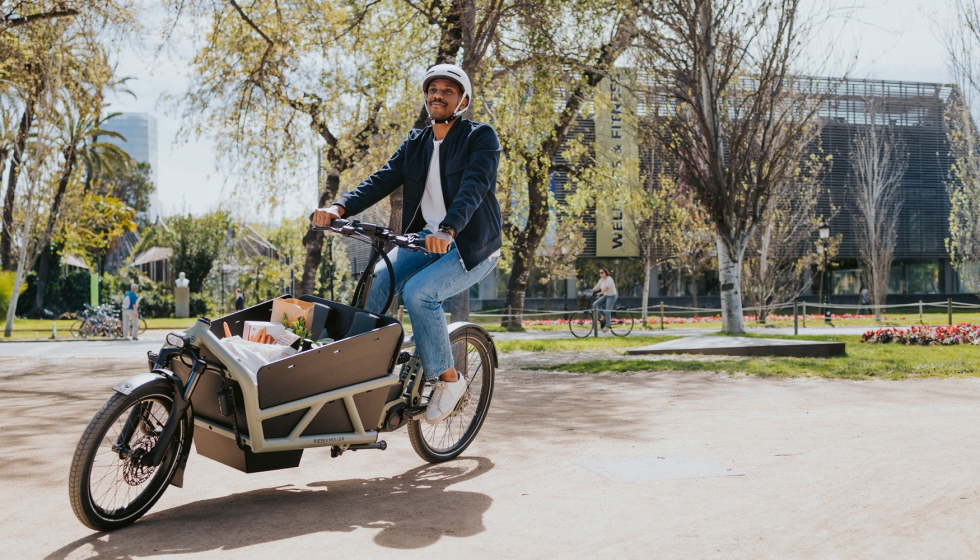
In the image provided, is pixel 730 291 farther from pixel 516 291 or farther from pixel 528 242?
pixel 516 291

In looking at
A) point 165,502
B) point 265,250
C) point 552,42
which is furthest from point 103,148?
point 165,502

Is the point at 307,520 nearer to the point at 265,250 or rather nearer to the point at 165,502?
the point at 165,502

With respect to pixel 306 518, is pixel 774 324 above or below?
above

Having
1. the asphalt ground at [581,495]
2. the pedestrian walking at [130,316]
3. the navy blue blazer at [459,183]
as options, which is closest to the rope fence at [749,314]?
the pedestrian walking at [130,316]

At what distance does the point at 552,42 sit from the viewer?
1305cm

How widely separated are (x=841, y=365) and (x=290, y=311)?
8.76 meters

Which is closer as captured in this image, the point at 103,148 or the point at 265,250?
the point at 103,148

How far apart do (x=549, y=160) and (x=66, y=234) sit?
18.2 metres

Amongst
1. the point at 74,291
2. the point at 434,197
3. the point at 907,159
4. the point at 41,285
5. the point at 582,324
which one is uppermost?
the point at 907,159

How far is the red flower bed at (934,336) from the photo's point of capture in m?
14.8

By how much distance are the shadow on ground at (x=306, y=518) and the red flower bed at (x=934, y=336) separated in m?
12.9

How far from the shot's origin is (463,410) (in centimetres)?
512

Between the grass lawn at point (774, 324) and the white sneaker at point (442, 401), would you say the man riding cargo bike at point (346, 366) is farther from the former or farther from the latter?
the grass lawn at point (774, 324)

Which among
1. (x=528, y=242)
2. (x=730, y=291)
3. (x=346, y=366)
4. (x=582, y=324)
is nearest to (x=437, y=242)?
(x=346, y=366)
